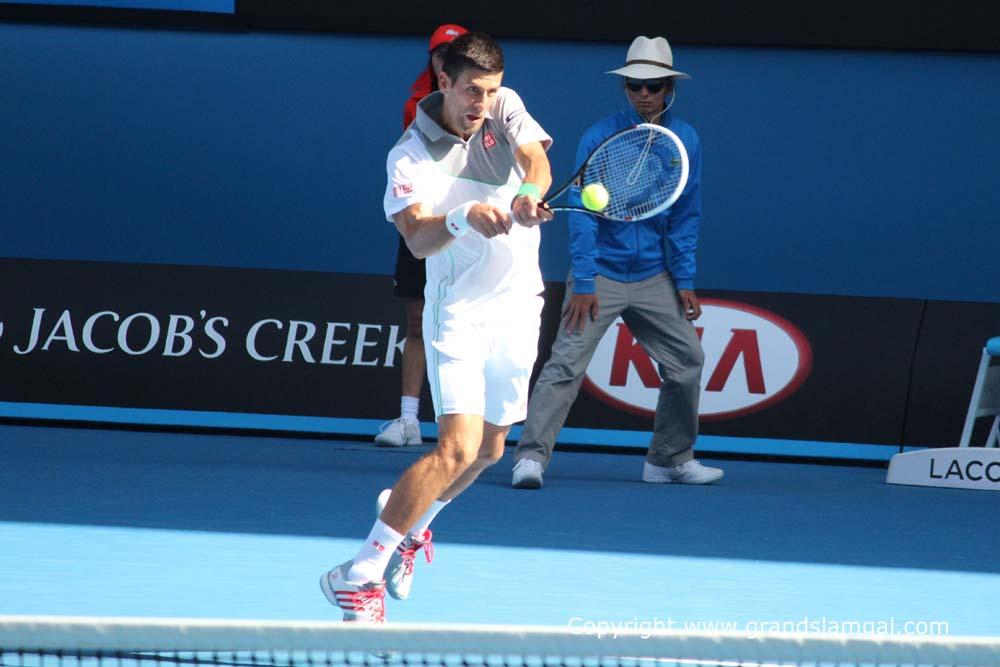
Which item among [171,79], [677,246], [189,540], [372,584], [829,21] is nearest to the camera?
[372,584]

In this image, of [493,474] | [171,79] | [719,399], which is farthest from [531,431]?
[171,79]

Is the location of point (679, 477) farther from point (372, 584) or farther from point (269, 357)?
point (372, 584)

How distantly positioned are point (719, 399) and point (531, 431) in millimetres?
1611

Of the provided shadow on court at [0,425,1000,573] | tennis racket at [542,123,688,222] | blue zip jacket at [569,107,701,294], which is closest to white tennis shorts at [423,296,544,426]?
tennis racket at [542,123,688,222]

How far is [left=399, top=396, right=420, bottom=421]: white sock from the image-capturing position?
7.91 metres

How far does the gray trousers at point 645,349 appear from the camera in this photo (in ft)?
22.0

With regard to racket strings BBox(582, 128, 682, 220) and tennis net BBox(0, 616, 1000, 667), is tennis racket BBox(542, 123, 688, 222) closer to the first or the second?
racket strings BBox(582, 128, 682, 220)

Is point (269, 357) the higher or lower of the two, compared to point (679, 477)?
higher

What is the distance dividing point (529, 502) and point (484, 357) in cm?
224

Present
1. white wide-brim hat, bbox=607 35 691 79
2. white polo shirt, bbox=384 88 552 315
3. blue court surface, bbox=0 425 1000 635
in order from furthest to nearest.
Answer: white wide-brim hat, bbox=607 35 691 79, blue court surface, bbox=0 425 1000 635, white polo shirt, bbox=384 88 552 315

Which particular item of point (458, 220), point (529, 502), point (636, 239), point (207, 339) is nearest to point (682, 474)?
point (529, 502)

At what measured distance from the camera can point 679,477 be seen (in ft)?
23.3

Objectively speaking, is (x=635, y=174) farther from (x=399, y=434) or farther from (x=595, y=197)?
(x=399, y=434)

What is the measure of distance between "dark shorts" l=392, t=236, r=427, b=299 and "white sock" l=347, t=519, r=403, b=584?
3.61 metres
